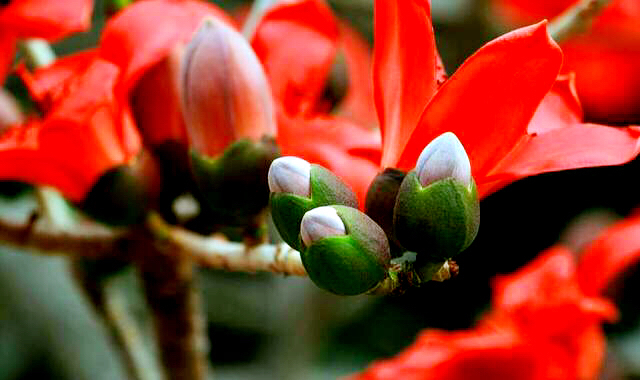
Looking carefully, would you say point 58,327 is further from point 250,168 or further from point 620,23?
point 250,168

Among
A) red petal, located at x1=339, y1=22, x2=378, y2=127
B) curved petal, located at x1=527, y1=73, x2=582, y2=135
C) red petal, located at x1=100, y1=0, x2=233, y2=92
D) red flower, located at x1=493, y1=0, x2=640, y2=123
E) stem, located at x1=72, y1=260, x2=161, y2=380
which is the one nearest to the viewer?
curved petal, located at x1=527, y1=73, x2=582, y2=135

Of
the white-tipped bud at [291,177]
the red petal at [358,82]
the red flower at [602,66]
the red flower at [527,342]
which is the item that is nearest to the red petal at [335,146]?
the white-tipped bud at [291,177]

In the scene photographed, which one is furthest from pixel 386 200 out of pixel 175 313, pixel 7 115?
pixel 7 115

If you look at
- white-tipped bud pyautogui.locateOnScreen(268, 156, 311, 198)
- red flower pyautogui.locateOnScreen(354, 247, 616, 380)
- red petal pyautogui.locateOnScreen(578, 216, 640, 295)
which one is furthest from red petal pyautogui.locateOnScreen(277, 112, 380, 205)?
red petal pyautogui.locateOnScreen(578, 216, 640, 295)

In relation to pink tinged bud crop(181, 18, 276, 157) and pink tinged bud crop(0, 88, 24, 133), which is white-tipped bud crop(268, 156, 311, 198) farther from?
pink tinged bud crop(0, 88, 24, 133)

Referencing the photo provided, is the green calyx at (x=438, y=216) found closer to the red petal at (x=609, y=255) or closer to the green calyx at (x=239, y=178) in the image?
the green calyx at (x=239, y=178)

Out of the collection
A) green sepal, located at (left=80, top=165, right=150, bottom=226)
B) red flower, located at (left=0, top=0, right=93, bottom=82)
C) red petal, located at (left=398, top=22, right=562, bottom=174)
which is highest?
red petal, located at (left=398, top=22, right=562, bottom=174)

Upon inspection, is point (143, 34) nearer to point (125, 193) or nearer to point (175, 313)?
point (125, 193)
